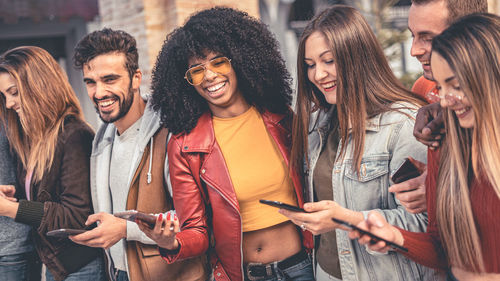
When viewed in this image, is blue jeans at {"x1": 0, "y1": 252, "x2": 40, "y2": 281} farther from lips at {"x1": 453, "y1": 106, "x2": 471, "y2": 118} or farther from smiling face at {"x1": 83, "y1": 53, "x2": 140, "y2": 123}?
lips at {"x1": 453, "y1": 106, "x2": 471, "y2": 118}

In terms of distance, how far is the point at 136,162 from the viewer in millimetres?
2666

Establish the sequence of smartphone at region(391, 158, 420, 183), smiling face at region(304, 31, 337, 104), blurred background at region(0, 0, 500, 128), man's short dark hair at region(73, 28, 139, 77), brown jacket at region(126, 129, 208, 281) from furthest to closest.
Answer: blurred background at region(0, 0, 500, 128)
man's short dark hair at region(73, 28, 139, 77)
brown jacket at region(126, 129, 208, 281)
smiling face at region(304, 31, 337, 104)
smartphone at region(391, 158, 420, 183)

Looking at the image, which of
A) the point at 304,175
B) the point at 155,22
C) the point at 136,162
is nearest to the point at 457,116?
the point at 304,175

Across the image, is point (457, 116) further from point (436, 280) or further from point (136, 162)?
point (136, 162)

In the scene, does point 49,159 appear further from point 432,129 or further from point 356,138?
point 432,129

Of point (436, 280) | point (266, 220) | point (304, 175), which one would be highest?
point (304, 175)

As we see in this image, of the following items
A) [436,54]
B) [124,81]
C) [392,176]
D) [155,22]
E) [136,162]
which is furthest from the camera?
[155,22]

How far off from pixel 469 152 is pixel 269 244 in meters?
1.26

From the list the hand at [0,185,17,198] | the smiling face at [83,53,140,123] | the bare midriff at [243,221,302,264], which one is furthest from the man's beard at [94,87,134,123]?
the bare midriff at [243,221,302,264]

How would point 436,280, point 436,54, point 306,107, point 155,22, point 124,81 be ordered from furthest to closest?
point 155,22 < point 124,81 < point 306,107 < point 436,280 < point 436,54

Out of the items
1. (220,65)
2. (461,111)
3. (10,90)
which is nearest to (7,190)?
(10,90)

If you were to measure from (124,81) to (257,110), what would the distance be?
86cm

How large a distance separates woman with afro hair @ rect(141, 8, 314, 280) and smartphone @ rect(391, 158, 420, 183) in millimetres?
711

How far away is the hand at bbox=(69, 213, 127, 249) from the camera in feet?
7.79
